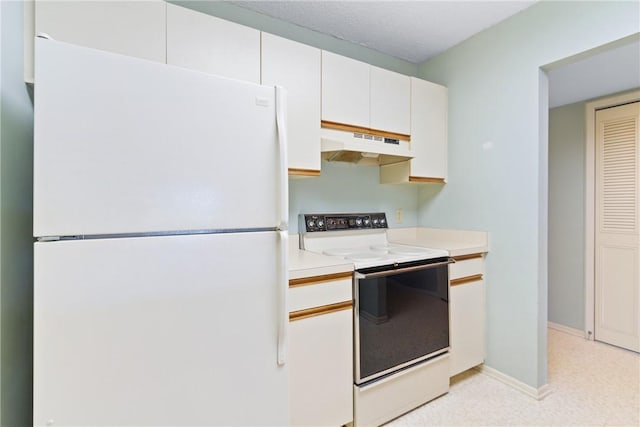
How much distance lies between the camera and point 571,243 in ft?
9.66

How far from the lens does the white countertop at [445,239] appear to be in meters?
2.09

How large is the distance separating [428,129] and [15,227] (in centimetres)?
239

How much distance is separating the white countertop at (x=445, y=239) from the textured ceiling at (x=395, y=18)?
1458 mm

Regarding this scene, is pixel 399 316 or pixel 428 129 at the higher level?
pixel 428 129

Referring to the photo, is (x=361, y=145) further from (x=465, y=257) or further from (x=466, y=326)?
(x=466, y=326)

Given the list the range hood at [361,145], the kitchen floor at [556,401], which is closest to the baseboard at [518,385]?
the kitchen floor at [556,401]

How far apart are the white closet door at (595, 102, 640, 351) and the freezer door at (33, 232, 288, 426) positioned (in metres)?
3.08

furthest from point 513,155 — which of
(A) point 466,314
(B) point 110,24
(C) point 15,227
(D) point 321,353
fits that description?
(C) point 15,227

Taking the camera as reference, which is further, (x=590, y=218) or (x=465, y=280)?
(x=590, y=218)

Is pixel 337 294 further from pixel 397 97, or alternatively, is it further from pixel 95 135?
pixel 397 97

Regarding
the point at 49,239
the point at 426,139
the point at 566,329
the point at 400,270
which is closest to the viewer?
the point at 49,239

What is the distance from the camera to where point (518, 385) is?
1.97 m

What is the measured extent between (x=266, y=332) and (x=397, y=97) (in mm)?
1788

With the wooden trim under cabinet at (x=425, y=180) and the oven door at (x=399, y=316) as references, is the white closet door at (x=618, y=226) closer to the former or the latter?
the wooden trim under cabinet at (x=425, y=180)
